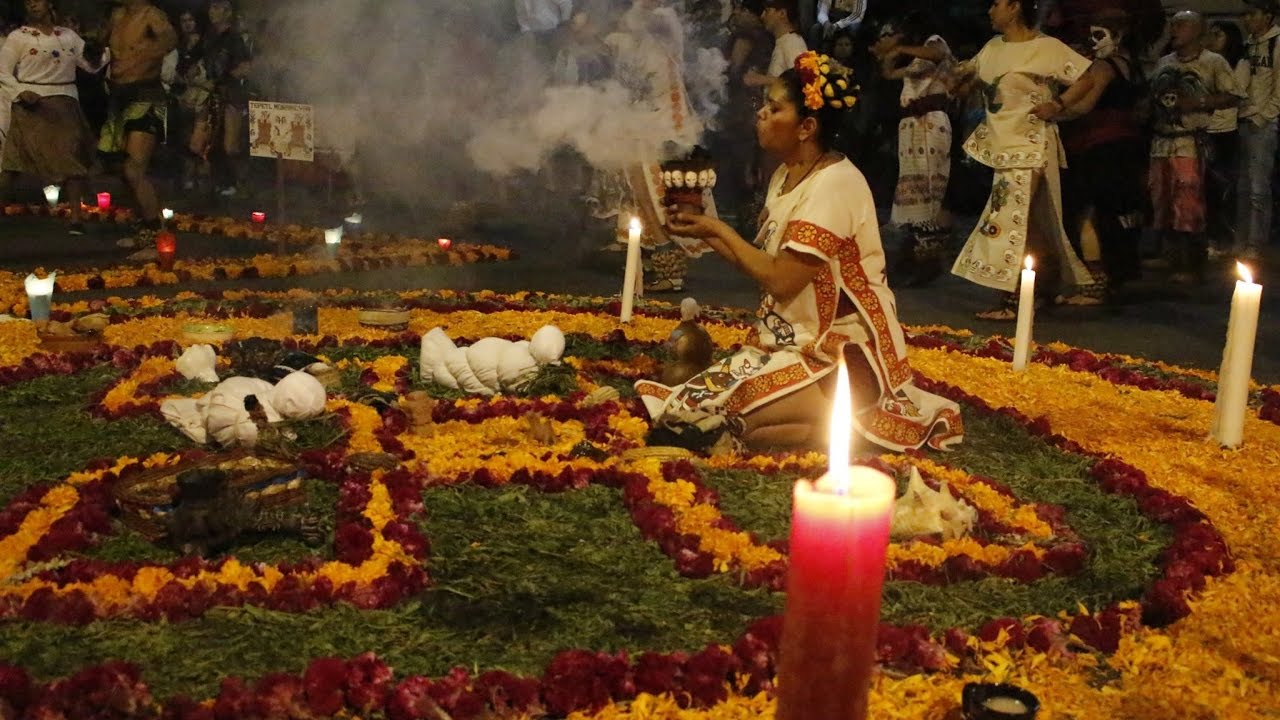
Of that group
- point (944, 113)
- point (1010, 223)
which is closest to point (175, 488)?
point (1010, 223)

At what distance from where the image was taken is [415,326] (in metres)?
7.88

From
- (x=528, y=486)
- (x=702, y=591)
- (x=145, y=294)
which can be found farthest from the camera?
(x=145, y=294)

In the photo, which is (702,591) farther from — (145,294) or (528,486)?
(145,294)

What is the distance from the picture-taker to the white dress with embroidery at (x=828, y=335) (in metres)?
5.23

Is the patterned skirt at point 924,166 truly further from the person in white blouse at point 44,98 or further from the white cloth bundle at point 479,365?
the person in white blouse at point 44,98

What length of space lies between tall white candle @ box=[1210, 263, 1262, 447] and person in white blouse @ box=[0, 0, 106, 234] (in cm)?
1061

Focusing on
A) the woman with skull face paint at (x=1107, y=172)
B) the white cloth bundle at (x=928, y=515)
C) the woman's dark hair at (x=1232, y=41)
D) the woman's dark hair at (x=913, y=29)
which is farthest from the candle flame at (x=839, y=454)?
the woman's dark hair at (x=1232, y=41)

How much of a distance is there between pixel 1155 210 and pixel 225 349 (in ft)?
29.6

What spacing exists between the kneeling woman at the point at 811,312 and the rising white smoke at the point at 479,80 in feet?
12.1

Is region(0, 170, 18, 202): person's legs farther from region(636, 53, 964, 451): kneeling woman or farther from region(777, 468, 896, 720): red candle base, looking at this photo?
region(777, 468, 896, 720): red candle base

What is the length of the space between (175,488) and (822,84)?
2.95 meters

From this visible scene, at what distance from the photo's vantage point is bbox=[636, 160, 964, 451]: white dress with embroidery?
523 cm

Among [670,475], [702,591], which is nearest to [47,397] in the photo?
[670,475]

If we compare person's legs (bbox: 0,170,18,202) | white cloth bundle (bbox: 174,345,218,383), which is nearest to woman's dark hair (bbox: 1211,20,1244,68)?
white cloth bundle (bbox: 174,345,218,383)
